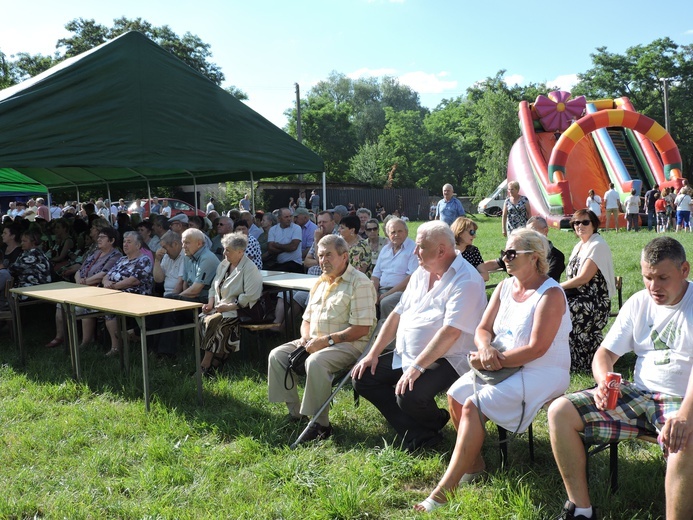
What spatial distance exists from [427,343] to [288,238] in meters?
5.12

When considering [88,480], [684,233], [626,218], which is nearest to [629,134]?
[626,218]

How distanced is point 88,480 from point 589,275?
375 centimetres

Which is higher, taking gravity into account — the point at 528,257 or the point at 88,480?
the point at 528,257

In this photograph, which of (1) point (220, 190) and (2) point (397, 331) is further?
(1) point (220, 190)

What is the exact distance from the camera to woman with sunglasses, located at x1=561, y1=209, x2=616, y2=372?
4.89 m

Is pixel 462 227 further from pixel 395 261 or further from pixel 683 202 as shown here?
pixel 683 202

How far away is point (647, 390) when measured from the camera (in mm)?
2859

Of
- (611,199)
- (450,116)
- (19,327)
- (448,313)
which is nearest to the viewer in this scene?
(448,313)

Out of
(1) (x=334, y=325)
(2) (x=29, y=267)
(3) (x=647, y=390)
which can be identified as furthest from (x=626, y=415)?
(2) (x=29, y=267)

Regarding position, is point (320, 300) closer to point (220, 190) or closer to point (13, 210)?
point (13, 210)

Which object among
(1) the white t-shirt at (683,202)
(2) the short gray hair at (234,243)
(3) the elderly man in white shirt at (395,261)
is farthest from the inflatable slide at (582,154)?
(2) the short gray hair at (234,243)

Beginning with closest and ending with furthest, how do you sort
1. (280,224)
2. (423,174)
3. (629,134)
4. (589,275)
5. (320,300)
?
(320,300) → (589,275) → (280,224) → (629,134) → (423,174)

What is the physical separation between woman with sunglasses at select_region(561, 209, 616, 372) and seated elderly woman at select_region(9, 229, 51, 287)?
5.61 meters

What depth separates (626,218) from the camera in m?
18.1
